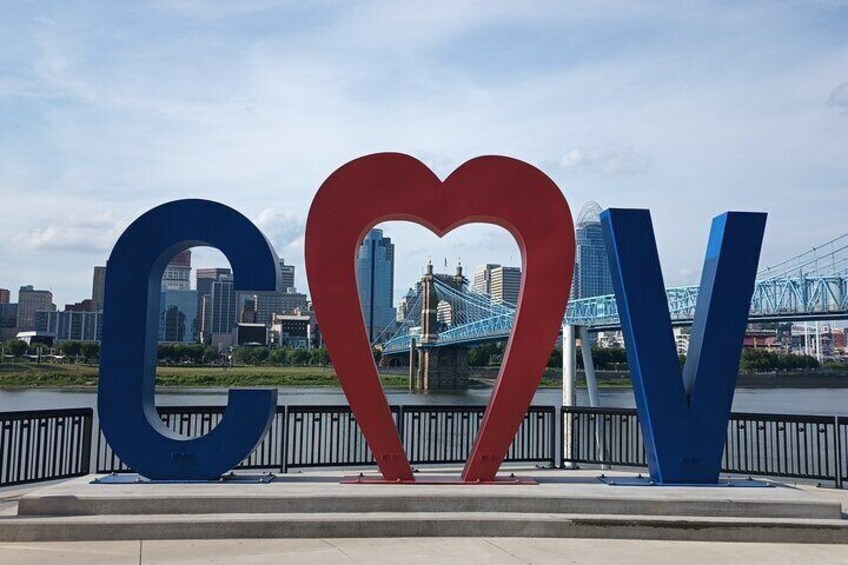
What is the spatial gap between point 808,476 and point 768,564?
4.37m

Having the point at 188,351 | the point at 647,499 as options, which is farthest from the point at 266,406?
the point at 188,351

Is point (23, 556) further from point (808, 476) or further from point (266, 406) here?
point (808, 476)

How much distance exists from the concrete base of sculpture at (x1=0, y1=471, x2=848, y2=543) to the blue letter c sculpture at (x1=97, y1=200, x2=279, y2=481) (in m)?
0.53

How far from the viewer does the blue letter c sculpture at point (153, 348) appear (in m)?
8.67

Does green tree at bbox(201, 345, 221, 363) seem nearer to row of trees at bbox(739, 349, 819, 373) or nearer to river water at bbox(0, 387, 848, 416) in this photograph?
river water at bbox(0, 387, 848, 416)

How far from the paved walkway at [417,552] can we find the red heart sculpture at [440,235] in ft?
5.90

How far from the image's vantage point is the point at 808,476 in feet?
34.4

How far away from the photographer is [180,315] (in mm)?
150875

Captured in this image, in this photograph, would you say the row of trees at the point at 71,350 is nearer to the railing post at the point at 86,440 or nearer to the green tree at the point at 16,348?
the green tree at the point at 16,348

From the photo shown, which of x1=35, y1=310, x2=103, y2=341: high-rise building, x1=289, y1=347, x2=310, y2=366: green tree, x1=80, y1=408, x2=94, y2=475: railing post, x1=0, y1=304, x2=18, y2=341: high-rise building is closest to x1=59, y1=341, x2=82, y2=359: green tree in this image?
x1=289, y1=347, x2=310, y2=366: green tree

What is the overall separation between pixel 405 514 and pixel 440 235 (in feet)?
10.1

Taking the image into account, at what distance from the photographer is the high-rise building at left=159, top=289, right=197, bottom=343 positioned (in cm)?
14712

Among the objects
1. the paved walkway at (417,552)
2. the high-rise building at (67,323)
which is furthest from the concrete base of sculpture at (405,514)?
the high-rise building at (67,323)

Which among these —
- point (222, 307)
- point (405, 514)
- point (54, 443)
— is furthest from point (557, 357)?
point (222, 307)
